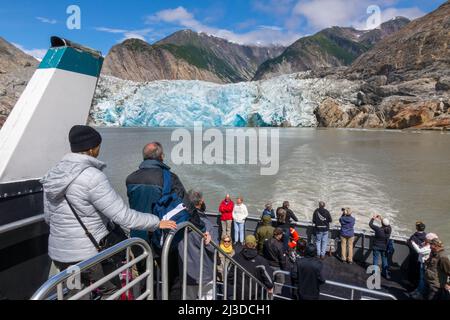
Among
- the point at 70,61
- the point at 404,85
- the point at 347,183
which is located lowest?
the point at 347,183

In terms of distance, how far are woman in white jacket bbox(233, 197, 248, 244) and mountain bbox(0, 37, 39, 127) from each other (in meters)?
54.4

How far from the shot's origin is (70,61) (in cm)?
287

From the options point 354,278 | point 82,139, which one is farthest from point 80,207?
point 354,278

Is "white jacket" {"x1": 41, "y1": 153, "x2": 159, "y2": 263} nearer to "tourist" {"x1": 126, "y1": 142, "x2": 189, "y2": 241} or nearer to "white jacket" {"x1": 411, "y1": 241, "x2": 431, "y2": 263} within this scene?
"tourist" {"x1": 126, "y1": 142, "x2": 189, "y2": 241}

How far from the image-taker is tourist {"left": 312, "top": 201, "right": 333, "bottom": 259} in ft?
20.2

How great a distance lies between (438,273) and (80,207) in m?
4.40

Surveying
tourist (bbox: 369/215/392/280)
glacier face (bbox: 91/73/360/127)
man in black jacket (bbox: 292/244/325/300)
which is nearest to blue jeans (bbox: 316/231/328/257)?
tourist (bbox: 369/215/392/280)

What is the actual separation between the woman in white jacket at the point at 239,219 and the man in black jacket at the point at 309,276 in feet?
10.1

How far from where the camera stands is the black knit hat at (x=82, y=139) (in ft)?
6.35

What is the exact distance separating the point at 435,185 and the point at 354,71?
57159 mm

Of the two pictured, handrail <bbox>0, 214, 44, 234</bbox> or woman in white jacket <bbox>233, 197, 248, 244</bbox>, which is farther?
woman in white jacket <bbox>233, 197, 248, 244</bbox>

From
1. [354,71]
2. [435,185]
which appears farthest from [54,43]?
[354,71]

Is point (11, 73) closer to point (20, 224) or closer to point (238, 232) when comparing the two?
point (238, 232)

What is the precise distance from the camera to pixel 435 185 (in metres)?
16.0
